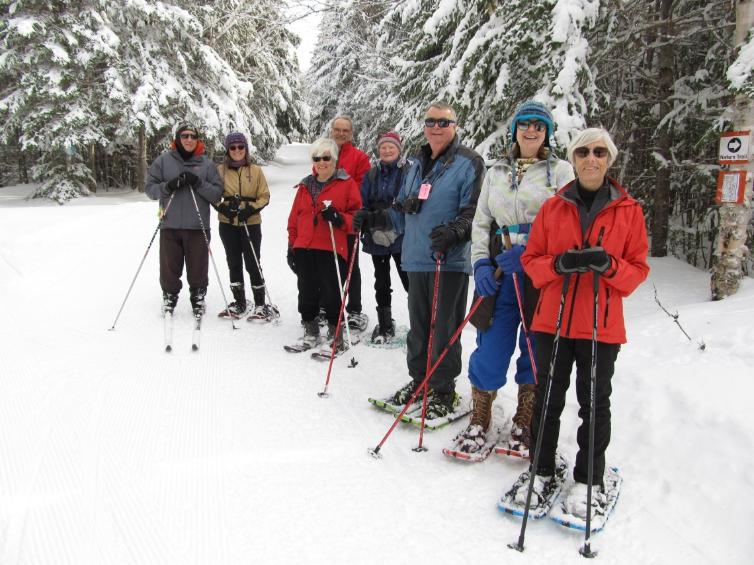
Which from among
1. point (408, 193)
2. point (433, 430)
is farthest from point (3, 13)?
point (433, 430)

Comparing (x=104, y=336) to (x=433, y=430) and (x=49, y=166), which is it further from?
(x=49, y=166)

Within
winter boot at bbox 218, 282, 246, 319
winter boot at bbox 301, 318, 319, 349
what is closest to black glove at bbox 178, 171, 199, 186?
winter boot at bbox 218, 282, 246, 319

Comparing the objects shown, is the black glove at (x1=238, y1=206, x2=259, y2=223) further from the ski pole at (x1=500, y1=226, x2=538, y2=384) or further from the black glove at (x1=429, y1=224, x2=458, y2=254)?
the ski pole at (x1=500, y1=226, x2=538, y2=384)

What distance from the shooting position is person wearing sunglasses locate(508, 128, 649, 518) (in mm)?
2641

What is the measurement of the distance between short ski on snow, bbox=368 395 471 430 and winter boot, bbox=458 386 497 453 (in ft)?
0.85

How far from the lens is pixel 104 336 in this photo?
5.71 meters

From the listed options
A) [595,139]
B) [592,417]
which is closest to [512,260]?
[595,139]

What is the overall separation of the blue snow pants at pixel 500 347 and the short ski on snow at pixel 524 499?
2.10ft

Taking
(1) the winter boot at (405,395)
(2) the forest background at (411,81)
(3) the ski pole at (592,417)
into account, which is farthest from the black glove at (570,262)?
(2) the forest background at (411,81)

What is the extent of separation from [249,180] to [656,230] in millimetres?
6967

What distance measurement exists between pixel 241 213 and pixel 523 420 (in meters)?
4.01

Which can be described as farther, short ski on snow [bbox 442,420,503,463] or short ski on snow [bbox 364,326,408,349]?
short ski on snow [bbox 364,326,408,349]

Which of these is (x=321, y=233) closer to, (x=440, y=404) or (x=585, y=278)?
(x=440, y=404)

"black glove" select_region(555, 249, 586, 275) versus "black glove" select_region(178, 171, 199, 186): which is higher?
"black glove" select_region(178, 171, 199, 186)
